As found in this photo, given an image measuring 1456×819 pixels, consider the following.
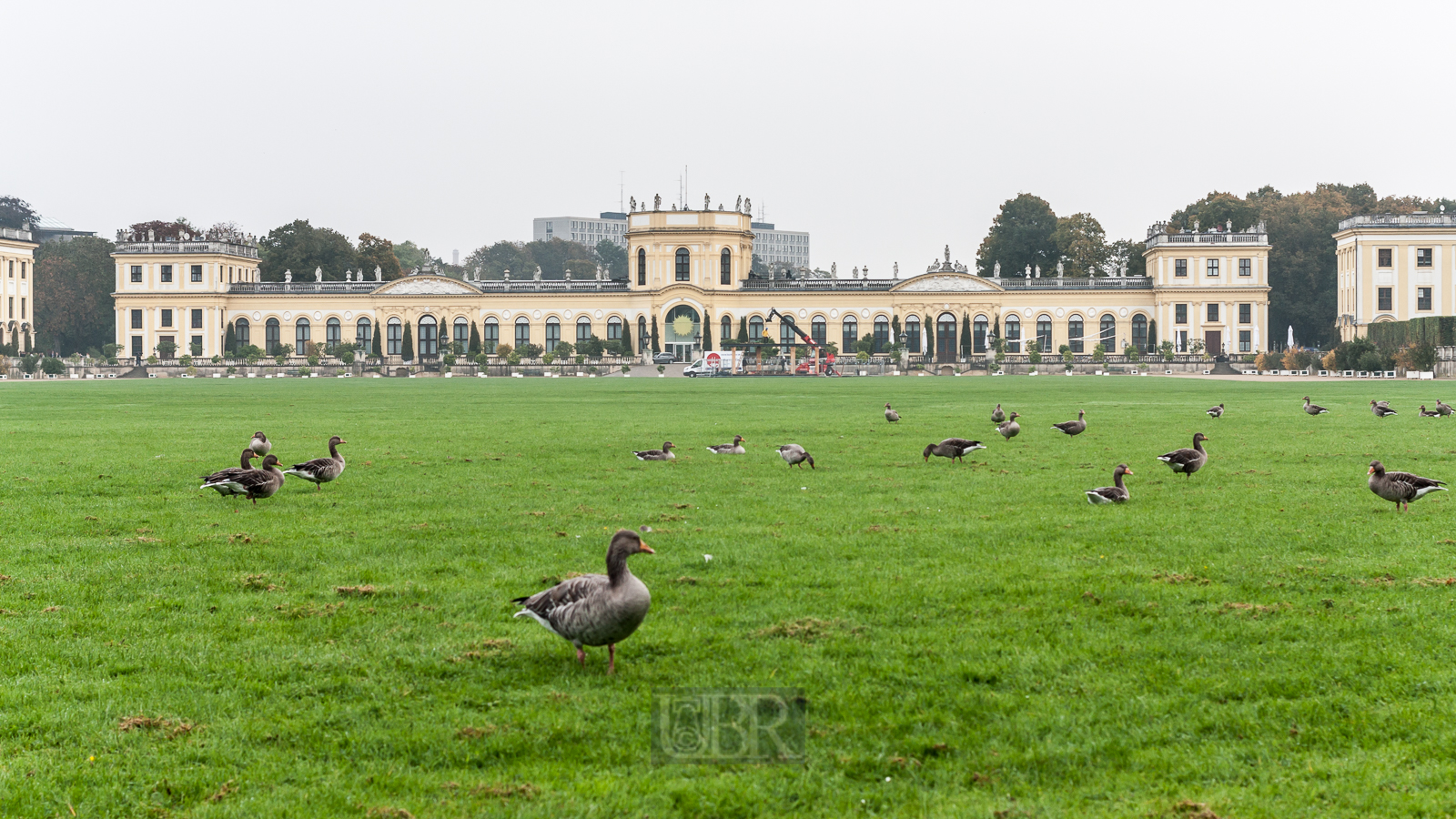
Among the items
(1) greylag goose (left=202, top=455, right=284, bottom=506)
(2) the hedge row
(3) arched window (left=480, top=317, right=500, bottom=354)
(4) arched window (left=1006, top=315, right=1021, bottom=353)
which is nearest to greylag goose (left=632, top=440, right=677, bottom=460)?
(1) greylag goose (left=202, top=455, right=284, bottom=506)

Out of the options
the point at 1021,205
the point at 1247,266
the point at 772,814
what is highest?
the point at 1021,205

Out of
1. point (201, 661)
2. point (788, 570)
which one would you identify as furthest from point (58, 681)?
point (788, 570)

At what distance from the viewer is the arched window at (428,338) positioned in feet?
328

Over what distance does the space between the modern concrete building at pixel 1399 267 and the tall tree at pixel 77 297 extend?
331 ft

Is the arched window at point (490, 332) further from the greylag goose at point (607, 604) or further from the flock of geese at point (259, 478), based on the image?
the greylag goose at point (607, 604)

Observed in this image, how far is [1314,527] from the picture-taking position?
10.1 metres

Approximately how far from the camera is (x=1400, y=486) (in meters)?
10.6

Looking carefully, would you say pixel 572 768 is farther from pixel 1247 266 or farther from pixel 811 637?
pixel 1247 266

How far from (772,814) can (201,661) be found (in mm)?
3476

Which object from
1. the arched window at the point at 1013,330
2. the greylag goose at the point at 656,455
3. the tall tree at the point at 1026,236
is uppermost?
the tall tree at the point at 1026,236

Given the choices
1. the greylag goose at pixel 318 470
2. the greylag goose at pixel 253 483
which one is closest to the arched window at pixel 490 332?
the greylag goose at pixel 318 470

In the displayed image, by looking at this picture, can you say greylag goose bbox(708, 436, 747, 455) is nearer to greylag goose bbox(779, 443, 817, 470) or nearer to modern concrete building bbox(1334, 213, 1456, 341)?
greylag goose bbox(779, 443, 817, 470)

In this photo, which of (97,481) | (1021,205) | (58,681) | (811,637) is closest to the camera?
(58,681)

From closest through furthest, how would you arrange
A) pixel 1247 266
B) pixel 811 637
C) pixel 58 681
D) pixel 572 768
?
pixel 572 768 → pixel 58 681 → pixel 811 637 → pixel 1247 266
